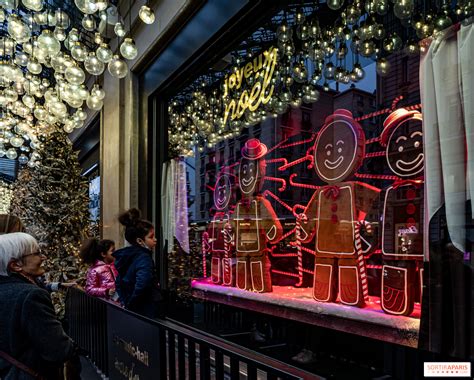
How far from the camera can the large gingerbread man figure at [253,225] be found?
511 centimetres

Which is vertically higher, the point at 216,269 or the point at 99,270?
the point at 99,270

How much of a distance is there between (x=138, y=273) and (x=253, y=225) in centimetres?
202

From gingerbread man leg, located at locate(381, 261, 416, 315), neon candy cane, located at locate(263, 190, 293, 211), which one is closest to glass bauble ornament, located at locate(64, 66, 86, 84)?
neon candy cane, located at locate(263, 190, 293, 211)

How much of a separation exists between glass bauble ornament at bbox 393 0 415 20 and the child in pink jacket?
3.93 meters

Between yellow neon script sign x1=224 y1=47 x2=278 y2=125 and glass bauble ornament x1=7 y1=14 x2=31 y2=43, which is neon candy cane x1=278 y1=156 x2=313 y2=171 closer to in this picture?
yellow neon script sign x1=224 y1=47 x2=278 y2=125

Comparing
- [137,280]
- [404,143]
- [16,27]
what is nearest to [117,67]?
[16,27]

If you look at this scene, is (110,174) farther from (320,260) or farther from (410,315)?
(410,315)

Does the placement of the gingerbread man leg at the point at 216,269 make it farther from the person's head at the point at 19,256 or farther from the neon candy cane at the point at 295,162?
the person's head at the point at 19,256

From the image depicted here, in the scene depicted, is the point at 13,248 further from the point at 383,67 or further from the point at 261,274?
the point at 383,67

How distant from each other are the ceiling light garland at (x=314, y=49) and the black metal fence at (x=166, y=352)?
9.63 ft

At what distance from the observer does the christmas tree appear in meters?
7.81

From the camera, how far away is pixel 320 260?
4.22 metres

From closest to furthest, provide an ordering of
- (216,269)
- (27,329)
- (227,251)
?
1. (27,329)
2. (227,251)
3. (216,269)

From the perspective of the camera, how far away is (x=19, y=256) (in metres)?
2.27
